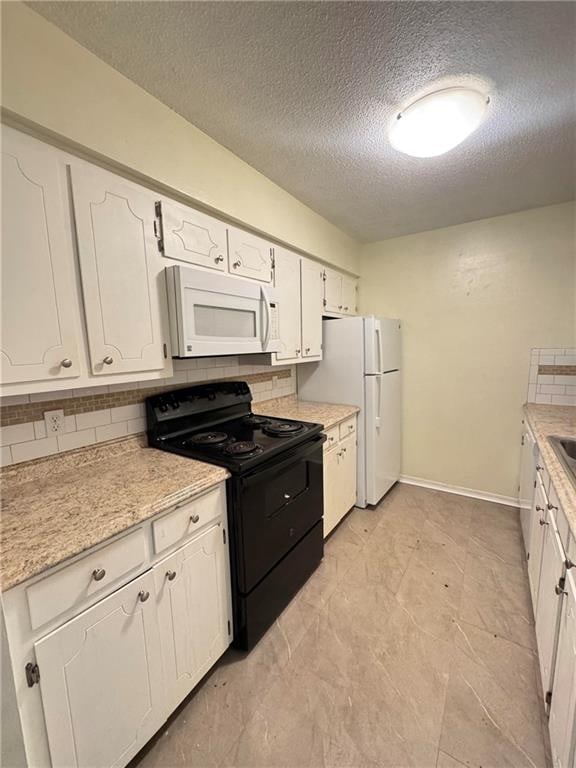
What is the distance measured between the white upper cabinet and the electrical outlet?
2.07 m

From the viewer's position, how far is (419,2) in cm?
100

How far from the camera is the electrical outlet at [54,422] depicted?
4.34 feet

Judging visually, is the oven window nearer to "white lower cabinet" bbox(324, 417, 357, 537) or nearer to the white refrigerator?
"white lower cabinet" bbox(324, 417, 357, 537)

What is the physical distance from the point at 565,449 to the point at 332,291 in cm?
198

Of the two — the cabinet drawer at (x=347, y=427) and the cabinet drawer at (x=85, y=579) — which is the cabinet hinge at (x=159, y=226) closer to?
the cabinet drawer at (x=85, y=579)

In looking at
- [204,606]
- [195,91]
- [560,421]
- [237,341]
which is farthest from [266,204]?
[560,421]

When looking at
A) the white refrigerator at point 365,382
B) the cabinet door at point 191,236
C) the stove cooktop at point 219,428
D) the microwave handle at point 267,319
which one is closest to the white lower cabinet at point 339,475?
the white refrigerator at point 365,382

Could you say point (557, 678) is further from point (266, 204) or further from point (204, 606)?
point (266, 204)

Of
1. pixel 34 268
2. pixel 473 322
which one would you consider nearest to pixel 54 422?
pixel 34 268

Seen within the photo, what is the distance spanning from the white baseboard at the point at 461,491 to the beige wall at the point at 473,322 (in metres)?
0.04

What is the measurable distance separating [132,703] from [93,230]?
1652 millimetres

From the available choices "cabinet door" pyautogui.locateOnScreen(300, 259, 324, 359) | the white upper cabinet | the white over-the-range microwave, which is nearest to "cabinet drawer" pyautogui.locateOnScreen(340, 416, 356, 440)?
"cabinet door" pyautogui.locateOnScreen(300, 259, 324, 359)

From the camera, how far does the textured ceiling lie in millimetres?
1042

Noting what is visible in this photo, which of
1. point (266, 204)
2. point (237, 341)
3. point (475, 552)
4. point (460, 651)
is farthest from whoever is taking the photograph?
point (475, 552)
